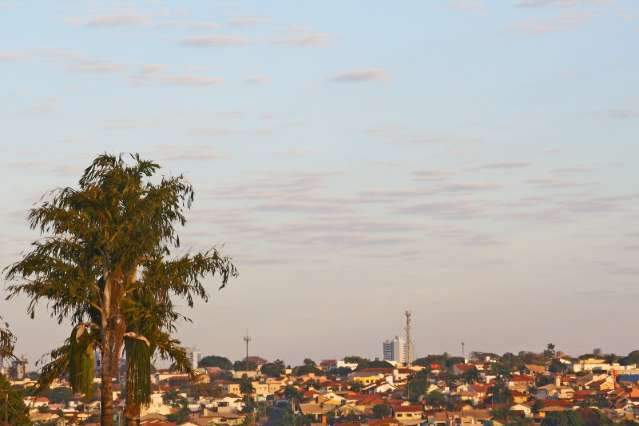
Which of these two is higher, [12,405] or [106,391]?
[12,405]

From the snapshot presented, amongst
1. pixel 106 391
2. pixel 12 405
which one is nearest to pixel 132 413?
pixel 106 391

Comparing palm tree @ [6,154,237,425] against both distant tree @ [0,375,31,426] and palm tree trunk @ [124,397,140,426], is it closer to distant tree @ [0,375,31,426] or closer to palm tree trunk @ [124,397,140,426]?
palm tree trunk @ [124,397,140,426]

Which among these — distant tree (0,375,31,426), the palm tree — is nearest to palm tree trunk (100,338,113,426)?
the palm tree

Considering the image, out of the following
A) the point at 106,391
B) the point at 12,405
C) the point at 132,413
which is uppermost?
the point at 12,405

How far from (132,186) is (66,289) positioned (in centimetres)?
145

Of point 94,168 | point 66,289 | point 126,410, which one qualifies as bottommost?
point 126,410

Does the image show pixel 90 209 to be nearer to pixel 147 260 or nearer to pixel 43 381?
pixel 147 260

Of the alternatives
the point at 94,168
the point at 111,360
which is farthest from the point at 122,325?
the point at 94,168

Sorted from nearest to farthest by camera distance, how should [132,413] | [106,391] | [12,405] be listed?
[106,391]
[132,413]
[12,405]

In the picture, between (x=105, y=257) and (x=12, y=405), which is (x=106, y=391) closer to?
(x=105, y=257)

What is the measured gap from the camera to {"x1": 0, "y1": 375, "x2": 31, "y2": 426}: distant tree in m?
49.4

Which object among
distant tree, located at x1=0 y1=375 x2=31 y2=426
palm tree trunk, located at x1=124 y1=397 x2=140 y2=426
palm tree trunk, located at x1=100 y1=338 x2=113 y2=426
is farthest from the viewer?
distant tree, located at x1=0 y1=375 x2=31 y2=426

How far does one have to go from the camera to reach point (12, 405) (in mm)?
56594

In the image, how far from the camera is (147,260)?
20344 millimetres
